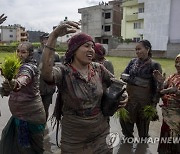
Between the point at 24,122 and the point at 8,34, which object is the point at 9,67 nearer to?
the point at 24,122

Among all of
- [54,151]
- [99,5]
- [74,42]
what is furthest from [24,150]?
[99,5]

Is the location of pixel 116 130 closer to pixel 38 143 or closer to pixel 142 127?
pixel 142 127

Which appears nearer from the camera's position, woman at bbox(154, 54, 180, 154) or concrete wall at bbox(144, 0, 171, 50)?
woman at bbox(154, 54, 180, 154)

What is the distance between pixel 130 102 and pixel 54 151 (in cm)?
164

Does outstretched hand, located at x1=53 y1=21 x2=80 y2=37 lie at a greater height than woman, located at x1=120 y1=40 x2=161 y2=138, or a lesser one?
greater

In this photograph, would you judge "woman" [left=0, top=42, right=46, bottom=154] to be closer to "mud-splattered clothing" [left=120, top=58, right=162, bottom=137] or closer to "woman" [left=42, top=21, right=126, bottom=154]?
"woman" [left=42, top=21, right=126, bottom=154]

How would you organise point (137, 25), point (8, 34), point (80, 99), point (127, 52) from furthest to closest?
point (8, 34) → point (137, 25) → point (127, 52) → point (80, 99)

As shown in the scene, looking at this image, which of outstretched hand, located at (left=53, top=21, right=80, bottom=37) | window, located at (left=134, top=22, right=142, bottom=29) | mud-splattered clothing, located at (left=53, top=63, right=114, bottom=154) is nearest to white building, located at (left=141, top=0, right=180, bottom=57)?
window, located at (left=134, top=22, right=142, bottom=29)

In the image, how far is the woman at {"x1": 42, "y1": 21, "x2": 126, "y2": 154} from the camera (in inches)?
109

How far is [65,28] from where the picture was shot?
251 centimetres

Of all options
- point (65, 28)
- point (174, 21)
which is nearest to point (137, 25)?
point (174, 21)

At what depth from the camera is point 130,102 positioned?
204 inches

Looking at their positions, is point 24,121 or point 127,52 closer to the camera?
point 24,121

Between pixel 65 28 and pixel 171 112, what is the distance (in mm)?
1954
